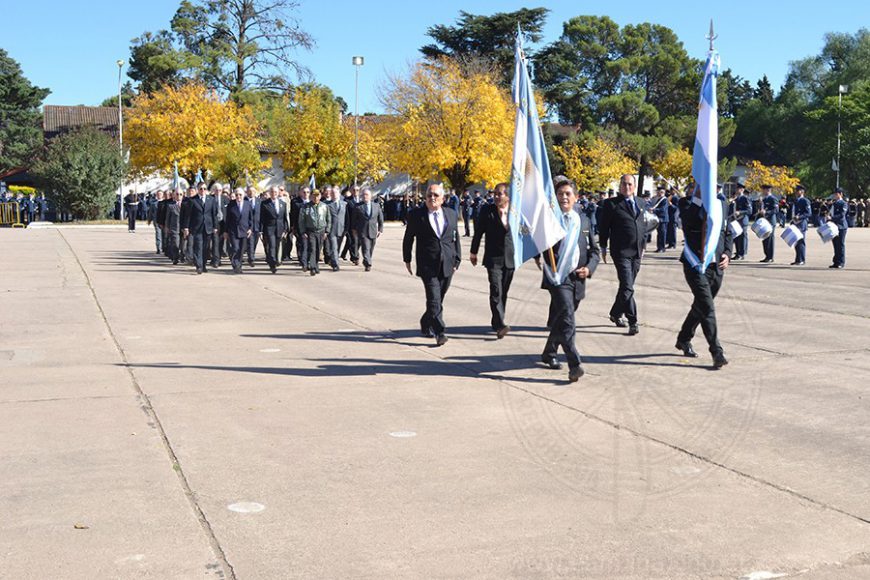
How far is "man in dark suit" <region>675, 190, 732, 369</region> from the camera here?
368 inches

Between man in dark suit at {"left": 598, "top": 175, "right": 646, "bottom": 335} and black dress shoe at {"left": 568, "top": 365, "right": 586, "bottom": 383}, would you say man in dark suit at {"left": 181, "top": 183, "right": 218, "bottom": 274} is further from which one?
black dress shoe at {"left": 568, "top": 365, "right": 586, "bottom": 383}

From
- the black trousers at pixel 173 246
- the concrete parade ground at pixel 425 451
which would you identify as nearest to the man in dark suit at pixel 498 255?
the concrete parade ground at pixel 425 451

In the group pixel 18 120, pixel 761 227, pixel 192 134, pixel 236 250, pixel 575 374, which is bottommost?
pixel 575 374

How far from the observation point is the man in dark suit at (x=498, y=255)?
37.4 feet

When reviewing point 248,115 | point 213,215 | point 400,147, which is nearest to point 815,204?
point 400,147

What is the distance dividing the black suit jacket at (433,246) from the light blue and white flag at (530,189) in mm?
2113

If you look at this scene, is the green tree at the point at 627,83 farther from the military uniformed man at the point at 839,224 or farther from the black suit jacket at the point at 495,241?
the black suit jacket at the point at 495,241

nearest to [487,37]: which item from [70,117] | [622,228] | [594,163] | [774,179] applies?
[594,163]

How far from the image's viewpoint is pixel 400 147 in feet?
180

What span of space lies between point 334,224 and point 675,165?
187 feet

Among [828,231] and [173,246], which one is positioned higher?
[828,231]

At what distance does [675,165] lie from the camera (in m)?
74.8

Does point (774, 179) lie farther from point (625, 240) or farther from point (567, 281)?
point (567, 281)

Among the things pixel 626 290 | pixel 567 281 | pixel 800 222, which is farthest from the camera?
pixel 800 222
